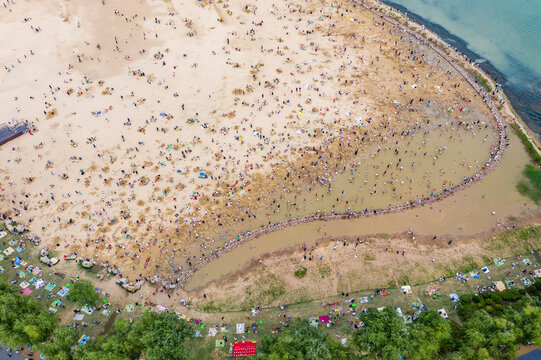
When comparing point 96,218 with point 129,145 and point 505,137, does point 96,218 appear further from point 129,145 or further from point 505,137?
point 505,137

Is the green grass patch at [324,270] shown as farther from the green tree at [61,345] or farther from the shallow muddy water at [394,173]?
the green tree at [61,345]

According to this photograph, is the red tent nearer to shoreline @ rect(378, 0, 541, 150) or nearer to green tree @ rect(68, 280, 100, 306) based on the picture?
green tree @ rect(68, 280, 100, 306)

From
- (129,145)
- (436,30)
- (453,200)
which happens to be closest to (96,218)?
(129,145)

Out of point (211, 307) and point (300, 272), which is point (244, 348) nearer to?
point (211, 307)

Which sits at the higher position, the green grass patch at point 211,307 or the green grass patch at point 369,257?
the green grass patch at point 369,257

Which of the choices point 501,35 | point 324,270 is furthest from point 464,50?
point 324,270

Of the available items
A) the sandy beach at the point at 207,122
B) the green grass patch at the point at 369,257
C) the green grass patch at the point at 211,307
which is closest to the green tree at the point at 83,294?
the sandy beach at the point at 207,122
